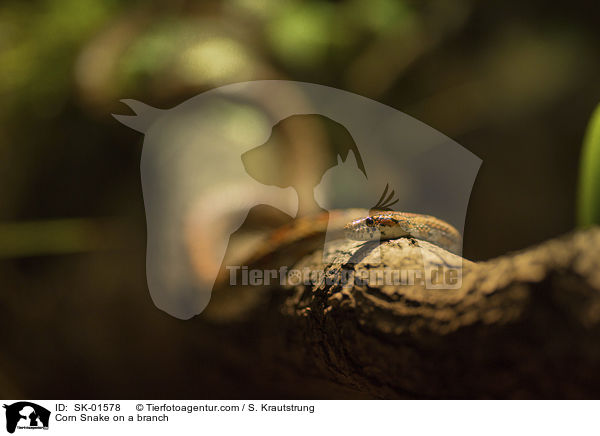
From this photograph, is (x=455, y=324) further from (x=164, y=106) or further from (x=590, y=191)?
(x=164, y=106)

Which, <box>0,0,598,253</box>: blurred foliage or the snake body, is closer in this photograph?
the snake body

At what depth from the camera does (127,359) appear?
0.70m

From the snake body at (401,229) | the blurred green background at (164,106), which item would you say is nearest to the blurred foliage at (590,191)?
the snake body at (401,229)

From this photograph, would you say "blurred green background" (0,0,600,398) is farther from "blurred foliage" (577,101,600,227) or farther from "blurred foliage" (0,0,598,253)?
"blurred foliage" (577,101,600,227)

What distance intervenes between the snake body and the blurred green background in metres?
0.33

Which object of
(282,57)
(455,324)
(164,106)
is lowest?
(455,324)

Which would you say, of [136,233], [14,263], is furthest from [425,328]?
[14,263]

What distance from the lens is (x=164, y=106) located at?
542 mm

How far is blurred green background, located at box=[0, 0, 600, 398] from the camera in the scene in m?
0.59

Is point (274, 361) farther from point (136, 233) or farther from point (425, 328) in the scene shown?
point (136, 233)

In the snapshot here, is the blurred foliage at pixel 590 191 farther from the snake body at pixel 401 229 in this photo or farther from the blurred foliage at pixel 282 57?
the blurred foliage at pixel 282 57

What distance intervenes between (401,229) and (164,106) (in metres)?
0.38

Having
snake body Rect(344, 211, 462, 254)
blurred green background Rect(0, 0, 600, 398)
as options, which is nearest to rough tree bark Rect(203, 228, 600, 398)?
snake body Rect(344, 211, 462, 254)

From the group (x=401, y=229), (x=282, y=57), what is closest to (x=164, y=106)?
(x=282, y=57)
